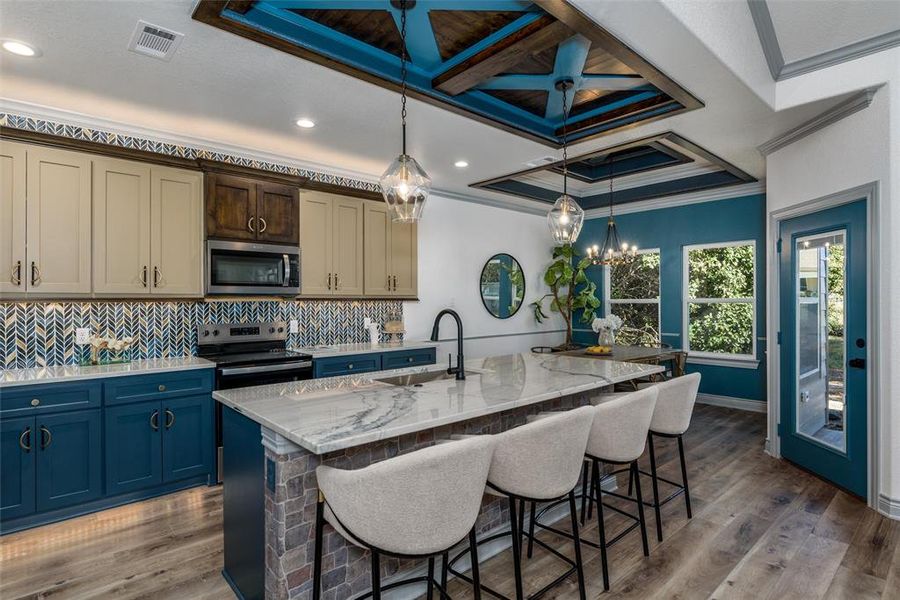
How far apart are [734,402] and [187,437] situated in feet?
19.6

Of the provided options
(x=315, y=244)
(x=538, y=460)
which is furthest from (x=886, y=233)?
(x=315, y=244)

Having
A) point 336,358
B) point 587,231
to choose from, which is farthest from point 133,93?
point 587,231

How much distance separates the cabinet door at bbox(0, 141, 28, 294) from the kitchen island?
6.64ft

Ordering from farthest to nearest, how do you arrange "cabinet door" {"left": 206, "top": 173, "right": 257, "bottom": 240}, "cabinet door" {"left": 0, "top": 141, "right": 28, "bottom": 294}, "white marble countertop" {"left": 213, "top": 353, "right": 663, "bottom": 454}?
"cabinet door" {"left": 206, "top": 173, "right": 257, "bottom": 240} < "cabinet door" {"left": 0, "top": 141, "right": 28, "bottom": 294} < "white marble countertop" {"left": 213, "top": 353, "right": 663, "bottom": 454}

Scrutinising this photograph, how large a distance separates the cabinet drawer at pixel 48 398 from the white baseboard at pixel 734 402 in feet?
21.1

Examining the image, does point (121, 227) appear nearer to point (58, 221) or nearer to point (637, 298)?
point (58, 221)

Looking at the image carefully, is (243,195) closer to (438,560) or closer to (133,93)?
(133,93)

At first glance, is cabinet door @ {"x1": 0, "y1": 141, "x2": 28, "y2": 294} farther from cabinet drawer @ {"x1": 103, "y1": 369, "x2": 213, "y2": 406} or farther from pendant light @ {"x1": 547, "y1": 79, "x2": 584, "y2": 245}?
pendant light @ {"x1": 547, "y1": 79, "x2": 584, "y2": 245}

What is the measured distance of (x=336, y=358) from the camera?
415 centimetres

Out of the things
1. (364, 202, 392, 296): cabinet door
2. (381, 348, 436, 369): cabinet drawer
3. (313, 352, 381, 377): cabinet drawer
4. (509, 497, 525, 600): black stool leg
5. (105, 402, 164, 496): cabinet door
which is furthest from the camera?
(364, 202, 392, 296): cabinet door

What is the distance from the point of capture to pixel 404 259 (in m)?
5.18

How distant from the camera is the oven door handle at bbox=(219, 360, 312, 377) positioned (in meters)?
3.52

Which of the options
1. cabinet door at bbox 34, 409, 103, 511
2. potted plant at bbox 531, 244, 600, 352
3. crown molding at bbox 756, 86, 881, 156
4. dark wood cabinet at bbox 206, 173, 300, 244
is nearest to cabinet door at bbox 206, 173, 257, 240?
dark wood cabinet at bbox 206, 173, 300, 244

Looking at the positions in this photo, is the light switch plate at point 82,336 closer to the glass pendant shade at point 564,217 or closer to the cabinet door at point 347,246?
the cabinet door at point 347,246
